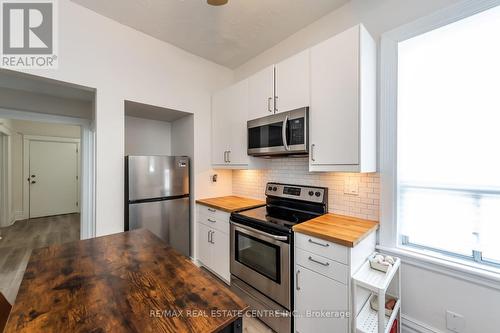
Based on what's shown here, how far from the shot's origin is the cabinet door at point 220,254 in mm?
2256

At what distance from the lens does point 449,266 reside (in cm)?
139

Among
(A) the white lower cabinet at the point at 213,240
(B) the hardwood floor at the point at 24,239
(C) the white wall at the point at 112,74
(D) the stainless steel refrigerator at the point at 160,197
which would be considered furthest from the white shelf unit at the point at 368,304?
(B) the hardwood floor at the point at 24,239

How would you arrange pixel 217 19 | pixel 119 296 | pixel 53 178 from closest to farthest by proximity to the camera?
1. pixel 119 296
2. pixel 217 19
3. pixel 53 178

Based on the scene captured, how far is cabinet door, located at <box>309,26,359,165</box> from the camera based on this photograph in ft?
5.08

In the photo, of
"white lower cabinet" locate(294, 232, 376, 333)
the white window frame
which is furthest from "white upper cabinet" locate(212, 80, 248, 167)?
the white window frame

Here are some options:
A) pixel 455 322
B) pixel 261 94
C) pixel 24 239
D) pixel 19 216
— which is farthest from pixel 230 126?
pixel 19 216

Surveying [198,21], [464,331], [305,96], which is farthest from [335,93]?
[464,331]

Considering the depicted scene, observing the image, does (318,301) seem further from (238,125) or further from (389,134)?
(238,125)

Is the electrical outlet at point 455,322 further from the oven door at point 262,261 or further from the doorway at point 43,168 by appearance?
the doorway at point 43,168

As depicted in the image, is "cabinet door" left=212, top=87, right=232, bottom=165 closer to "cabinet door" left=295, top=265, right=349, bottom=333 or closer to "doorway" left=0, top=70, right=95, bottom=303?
"doorway" left=0, top=70, right=95, bottom=303

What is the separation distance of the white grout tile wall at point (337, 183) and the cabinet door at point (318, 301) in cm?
72

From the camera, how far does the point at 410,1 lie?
1.55 meters

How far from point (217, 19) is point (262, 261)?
2.45 metres

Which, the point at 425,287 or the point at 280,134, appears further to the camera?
the point at 280,134
